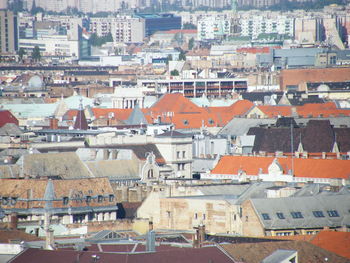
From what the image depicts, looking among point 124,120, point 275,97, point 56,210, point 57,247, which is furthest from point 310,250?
point 275,97

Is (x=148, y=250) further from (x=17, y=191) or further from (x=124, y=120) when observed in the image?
(x=124, y=120)

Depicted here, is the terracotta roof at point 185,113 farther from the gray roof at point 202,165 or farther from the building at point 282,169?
the building at point 282,169

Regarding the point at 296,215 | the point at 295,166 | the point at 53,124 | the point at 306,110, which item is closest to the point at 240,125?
the point at 53,124

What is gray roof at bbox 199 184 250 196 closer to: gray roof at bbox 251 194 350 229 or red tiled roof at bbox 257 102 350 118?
gray roof at bbox 251 194 350 229

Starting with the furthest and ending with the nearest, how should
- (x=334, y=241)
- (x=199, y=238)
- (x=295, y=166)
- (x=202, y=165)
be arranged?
(x=202, y=165) < (x=295, y=166) < (x=334, y=241) < (x=199, y=238)

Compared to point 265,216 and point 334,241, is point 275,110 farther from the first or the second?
point 334,241
